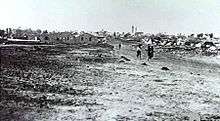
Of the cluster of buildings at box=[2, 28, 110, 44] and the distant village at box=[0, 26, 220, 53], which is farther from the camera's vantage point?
the cluster of buildings at box=[2, 28, 110, 44]

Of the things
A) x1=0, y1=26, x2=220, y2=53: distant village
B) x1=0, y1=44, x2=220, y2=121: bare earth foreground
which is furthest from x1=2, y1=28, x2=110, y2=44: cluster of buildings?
x1=0, y1=44, x2=220, y2=121: bare earth foreground

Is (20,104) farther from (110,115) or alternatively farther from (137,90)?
(137,90)

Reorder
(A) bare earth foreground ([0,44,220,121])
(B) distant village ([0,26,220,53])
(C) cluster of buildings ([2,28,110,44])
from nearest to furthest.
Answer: (A) bare earth foreground ([0,44,220,121]), (B) distant village ([0,26,220,53]), (C) cluster of buildings ([2,28,110,44])

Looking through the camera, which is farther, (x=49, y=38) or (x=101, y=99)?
(x=49, y=38)

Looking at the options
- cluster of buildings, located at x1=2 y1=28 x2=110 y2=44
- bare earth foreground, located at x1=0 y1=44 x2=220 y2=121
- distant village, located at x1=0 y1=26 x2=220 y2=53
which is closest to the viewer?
bare earth foreground, located at x1=0 y1=44 x2=220 y2=121

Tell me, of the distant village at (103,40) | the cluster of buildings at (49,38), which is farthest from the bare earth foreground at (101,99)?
the cluster of buildings at (49,38)

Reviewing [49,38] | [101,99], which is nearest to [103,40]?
[49,38]

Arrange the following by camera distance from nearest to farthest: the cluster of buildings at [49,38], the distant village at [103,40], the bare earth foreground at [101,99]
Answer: the bare earth foreground at [101,99], the distant village at [103,40], the cluster of buildings at [49,38]

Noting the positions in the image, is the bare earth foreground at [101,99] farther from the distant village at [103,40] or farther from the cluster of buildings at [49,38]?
the cluster of buildings at [49,38]

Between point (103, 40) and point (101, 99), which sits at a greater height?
point (101, 99)

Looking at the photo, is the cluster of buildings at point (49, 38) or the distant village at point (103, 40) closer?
the distant village at point (103, 40)

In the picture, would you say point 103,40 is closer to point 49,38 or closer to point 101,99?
point 49,38

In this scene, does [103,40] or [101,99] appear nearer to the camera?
[101,99]

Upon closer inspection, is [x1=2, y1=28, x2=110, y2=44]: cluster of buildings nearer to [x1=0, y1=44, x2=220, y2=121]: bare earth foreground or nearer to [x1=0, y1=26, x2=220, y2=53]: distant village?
[x1=0, y1=26, x2=220, y2=53]: distant village
